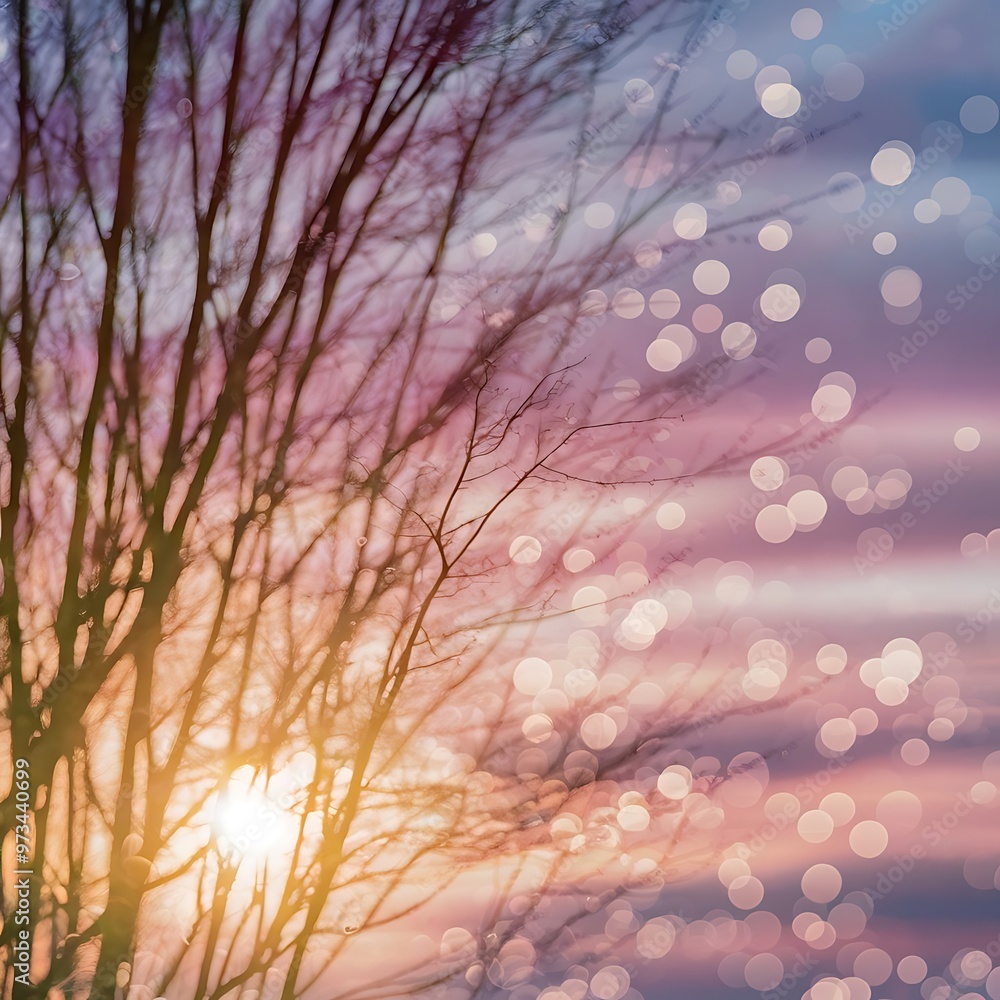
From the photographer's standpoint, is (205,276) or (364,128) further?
(364,128)

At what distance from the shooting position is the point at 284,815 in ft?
10.7

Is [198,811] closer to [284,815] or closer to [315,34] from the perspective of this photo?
[284,815]

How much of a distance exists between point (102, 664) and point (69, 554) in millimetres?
293

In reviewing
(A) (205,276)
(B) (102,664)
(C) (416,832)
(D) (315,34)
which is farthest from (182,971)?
(D) (315,34)

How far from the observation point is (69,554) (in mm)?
2826

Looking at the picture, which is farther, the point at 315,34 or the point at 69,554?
the point at 315,34

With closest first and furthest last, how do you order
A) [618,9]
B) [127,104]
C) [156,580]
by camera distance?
[156,580] → [127,104] → [618,9]

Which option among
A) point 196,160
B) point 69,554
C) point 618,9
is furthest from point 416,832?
point 618,9

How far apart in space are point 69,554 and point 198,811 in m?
0.84

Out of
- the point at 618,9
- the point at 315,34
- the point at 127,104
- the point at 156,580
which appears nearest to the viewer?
the point at 156,580

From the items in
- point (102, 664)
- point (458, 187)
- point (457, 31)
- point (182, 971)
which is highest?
point (457, 31)

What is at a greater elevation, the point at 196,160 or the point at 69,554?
the point at 196,160

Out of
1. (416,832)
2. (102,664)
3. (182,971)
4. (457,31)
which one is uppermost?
(457,31)

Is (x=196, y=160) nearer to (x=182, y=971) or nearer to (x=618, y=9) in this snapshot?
(x=618, y=9)
